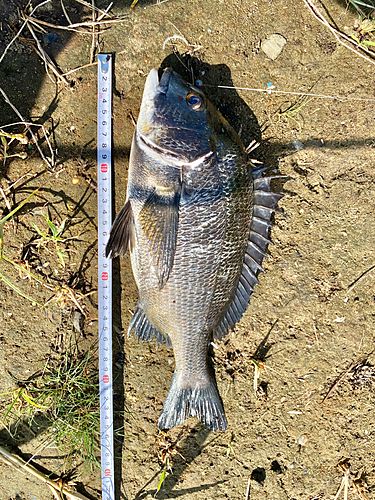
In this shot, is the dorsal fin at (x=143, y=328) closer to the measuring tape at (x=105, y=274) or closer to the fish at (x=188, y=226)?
the fish at (x=188, y=226)

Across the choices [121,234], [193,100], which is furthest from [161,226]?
[193,100]

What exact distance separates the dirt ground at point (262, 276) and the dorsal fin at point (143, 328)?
0.68ft

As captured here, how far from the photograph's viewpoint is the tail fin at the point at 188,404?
2922 millimetres

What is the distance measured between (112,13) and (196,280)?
1803 mm

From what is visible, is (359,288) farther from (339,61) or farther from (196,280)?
(339,61)

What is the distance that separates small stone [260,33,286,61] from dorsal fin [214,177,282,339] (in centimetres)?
87

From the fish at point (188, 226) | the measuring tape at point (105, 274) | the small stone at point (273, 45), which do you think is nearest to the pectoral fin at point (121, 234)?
the fish at point (188, 226)

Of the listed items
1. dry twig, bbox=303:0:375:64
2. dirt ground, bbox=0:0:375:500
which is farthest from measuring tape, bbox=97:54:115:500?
dry twig, bbox=303:0:375:64

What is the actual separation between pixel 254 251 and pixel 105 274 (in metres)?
1.02

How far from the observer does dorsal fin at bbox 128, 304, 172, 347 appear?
289cm

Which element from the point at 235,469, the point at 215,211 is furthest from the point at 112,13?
the point at 235,469

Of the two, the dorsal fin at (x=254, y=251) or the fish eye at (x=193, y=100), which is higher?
the fish eye at (x=193, y=100)

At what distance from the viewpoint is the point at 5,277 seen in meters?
2.99

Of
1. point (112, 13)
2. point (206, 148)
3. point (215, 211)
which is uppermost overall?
point (112, 13)
